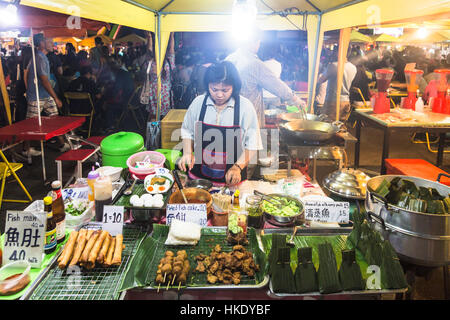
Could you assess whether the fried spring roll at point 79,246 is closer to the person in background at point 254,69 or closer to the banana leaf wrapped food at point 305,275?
the banana leaf wrapped food at point 305,275

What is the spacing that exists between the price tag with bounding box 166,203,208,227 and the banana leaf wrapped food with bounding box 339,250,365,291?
90 cm

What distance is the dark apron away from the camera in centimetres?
329

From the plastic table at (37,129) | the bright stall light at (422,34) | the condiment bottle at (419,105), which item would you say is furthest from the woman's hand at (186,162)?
the bright stall light at (422,34)

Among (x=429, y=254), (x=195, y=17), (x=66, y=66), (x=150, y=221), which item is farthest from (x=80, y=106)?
(x=429, y=254)

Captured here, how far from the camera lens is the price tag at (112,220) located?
77.2 inches

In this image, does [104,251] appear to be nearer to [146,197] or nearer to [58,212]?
[58,212]

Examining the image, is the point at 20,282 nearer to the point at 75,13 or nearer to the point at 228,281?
the point at 228,281

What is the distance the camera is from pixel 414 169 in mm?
4176

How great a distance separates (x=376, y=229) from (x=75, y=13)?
9.52 feet

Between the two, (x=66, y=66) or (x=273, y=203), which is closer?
(x=273, y=203)

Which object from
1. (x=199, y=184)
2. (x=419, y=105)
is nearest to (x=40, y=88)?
(x=199, y=184)

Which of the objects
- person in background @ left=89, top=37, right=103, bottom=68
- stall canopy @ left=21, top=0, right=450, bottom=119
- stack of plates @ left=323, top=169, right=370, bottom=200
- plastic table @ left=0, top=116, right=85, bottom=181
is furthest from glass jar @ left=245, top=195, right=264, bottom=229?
person in background @ left=89, top=37, right=103, bottom=68

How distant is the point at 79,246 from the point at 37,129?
392 centimetres

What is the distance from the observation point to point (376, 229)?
78.1 inches
